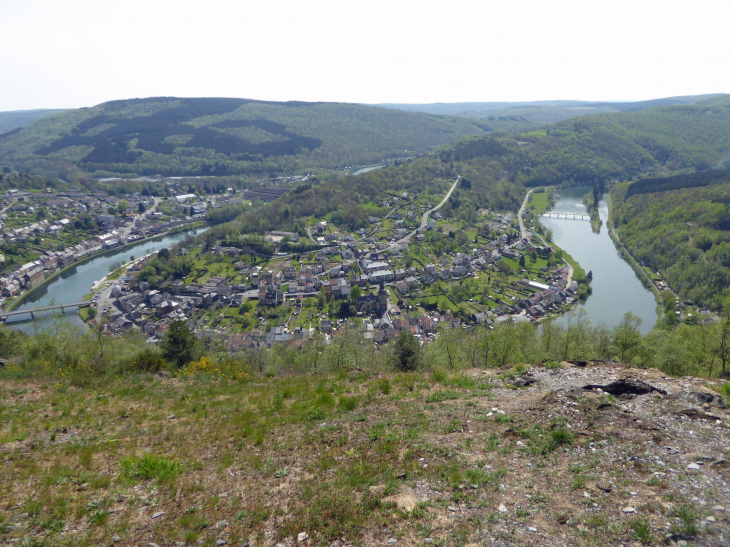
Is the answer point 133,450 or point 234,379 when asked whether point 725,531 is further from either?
point 234,379

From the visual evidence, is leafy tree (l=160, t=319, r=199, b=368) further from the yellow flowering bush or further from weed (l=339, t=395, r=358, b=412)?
weed (l=339, t=395, r=358, b=412)

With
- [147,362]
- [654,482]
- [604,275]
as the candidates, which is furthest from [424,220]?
[654,482]

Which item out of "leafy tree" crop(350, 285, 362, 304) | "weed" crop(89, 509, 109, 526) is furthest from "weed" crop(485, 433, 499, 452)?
"leafy tree" crop(350, 285, 362, 304)

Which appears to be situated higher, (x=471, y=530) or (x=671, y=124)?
(x=671, y=124)

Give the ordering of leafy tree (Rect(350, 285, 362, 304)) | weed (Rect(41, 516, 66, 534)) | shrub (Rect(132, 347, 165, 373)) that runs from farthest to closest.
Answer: leafy tree (Rect(350, 285, 362, 304)), shrub (Rect(132, 347, 165, 373)), weed (Rect(41, 516, 66, 534))

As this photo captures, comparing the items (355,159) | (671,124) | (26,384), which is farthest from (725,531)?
(671,124)
